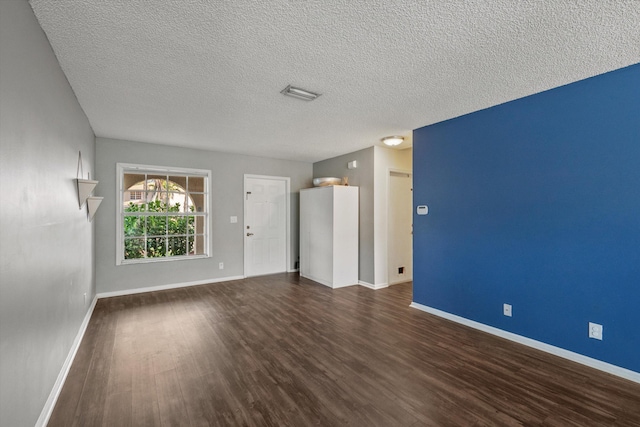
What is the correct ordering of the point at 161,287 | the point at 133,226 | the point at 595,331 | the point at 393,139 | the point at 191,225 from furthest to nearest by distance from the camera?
the point at 191,225, the point at 161,287, the point at 133,226, the point at 393,139, the point at 595,331

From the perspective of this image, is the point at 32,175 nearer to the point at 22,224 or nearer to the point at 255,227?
the point at 22,224

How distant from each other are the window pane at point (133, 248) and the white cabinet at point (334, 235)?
9.76 feet

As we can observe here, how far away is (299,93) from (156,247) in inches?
153

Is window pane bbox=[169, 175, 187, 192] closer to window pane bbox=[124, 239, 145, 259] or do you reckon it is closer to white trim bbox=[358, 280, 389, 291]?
window pane bbox=[124, 239, 145, 259]

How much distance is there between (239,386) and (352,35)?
2.67 meters

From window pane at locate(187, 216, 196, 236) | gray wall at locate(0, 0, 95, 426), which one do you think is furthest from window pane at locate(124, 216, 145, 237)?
gray wall at locate(0, 0, 95, 426)

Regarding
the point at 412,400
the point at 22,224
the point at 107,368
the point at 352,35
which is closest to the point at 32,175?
the point at 22,224

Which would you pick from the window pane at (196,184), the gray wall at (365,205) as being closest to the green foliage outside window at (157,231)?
the window pane at (196,184)

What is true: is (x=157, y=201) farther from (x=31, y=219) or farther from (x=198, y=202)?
(x=31, y=219)

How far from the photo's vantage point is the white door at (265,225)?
574 centimetres

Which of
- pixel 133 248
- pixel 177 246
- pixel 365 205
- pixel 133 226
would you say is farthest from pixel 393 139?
pixel 133 248

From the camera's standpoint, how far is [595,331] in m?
2.44

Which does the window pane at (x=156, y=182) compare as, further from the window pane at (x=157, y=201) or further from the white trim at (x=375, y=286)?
the white trim at (x=375, y=286)

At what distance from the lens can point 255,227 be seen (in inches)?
230
